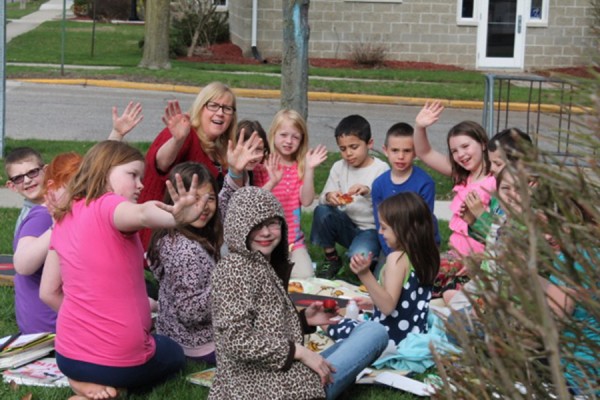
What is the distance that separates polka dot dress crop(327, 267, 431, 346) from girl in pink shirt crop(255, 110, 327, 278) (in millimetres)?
1827

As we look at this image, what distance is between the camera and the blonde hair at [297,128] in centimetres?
770

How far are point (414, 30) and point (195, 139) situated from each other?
18.3 metres

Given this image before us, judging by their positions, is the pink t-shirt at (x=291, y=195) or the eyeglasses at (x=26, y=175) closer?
the eyeglasses at (x=26, y=175)

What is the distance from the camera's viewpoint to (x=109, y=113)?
16078 mm

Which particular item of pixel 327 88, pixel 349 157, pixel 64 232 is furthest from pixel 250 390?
pixel 327 88

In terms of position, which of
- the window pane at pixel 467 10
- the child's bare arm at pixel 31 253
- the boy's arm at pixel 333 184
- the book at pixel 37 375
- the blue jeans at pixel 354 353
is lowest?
the book at pixel 37 375

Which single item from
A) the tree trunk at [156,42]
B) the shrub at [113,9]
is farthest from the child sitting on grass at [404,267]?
the shrub at [113,9]

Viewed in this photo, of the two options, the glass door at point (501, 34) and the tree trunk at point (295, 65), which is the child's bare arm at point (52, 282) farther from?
the glass door at point (501, 34)

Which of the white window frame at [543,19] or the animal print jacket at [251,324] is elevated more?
the white window frame at [543,19]

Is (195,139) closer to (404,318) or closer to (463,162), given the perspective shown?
(463,162)

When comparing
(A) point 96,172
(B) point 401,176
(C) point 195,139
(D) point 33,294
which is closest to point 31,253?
(D) point 33,294

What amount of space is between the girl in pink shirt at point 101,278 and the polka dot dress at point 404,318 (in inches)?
47.7

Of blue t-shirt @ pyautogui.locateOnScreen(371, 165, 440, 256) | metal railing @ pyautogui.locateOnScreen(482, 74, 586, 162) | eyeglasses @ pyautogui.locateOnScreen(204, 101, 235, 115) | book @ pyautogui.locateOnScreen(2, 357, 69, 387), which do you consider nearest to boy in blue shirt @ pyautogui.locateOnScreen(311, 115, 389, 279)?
blue t-shirt @ pyautogui.locateOnScreen(371, 165, 440, 256)

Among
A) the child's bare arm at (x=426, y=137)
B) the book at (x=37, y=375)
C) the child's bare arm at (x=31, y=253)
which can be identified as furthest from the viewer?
the child's bare arm at (x=426, y=137)
